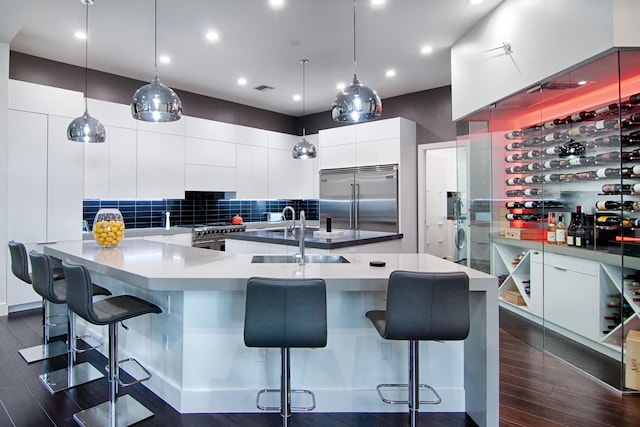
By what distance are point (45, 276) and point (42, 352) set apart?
109 centimetres

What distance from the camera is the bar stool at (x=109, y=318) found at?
2.07 m

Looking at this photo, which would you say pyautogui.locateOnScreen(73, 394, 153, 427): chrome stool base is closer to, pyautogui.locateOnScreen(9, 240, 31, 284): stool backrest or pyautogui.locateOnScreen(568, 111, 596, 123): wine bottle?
pyautogui.locateOnScreen(9, 240, 31, 284): stool backrest

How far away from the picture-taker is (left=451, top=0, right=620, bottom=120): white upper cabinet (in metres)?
A: 2.59

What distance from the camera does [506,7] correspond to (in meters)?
3.49

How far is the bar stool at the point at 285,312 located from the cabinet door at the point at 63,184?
155 inches

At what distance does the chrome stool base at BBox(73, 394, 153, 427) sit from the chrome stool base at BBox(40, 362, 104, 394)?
441 mm

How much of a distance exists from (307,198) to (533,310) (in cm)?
463

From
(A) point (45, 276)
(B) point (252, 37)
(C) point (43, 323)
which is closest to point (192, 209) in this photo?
(B) point (252, 37)

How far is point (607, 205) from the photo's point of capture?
2.95m

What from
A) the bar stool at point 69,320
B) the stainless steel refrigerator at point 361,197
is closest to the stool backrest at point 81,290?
the bar stool at point 69,320

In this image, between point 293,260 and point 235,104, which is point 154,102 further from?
point 235,104

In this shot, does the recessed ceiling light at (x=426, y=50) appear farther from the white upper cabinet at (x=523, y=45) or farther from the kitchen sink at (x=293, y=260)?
the kitchen sink at (x=293, y=260)

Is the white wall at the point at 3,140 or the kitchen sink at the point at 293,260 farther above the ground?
the white wall at the point at 3,140

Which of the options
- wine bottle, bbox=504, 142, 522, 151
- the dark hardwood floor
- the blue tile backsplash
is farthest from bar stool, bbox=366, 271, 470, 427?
the blue tile backsplash
